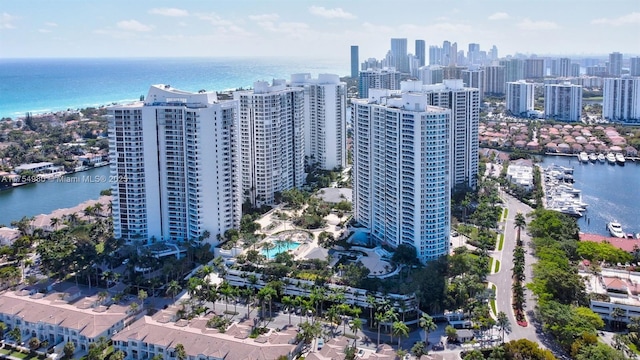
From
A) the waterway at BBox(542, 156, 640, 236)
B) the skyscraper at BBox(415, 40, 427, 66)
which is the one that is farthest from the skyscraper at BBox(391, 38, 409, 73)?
the waterway at BBox(542, 156, 640, 236)

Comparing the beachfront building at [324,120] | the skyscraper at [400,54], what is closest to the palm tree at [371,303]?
the beachfront building at [324,120]

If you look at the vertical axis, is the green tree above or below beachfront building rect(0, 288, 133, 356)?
below

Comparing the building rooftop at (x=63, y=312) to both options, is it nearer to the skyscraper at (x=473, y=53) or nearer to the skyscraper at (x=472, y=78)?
the skyscraper at (x=472, y=78)

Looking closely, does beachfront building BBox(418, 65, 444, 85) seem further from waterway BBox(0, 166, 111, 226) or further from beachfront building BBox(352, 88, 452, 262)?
beachfront building BBox(352, 88, 452, 262)

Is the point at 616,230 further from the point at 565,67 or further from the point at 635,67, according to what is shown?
the point at 565,67

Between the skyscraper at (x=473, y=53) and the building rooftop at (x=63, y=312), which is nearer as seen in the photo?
the building rooftop at (x=63, y=312)

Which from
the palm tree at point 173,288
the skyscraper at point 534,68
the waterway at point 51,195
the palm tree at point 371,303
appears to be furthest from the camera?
the skyscraper at point 534,68
